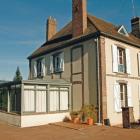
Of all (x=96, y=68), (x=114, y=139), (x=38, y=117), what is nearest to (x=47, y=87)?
(x=38, y=117)

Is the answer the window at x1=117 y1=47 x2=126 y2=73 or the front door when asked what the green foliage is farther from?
the window at x1=117 y1=47 x2=126 y2=73

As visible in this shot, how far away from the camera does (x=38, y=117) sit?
601 inches

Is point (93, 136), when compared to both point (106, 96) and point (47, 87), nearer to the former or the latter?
point (106, 96)

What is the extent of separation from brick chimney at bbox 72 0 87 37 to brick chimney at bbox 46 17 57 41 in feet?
20.0

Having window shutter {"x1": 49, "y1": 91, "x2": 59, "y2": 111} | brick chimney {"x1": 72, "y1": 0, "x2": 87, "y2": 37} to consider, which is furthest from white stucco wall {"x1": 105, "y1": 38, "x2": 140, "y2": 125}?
window shutter {"x1": 49, "y1": 91, "x2": 59, "y2": 111}

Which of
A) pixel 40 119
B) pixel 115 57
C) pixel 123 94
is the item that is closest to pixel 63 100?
pixel 40 119

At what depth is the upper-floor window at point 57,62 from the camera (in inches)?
747

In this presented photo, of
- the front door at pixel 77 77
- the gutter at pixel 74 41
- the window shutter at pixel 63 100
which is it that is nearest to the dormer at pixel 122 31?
the gutter at pixel 74 41

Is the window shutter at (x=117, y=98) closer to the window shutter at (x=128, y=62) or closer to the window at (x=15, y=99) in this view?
the window shutter at (x=128, y=62)

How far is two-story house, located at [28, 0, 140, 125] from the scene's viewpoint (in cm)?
1571

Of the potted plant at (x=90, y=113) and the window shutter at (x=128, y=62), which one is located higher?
the window shutter at (x=128, y=62)

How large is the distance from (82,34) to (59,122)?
677 cm

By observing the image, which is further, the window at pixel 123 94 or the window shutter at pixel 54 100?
the window at pixel 123 94

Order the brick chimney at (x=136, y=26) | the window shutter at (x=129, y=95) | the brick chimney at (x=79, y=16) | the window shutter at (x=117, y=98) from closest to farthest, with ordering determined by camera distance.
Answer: the window shutter at (x=117, y=98) < the window shutter at (x=129, y=95) < the brick chimney at (x=79, y=16) < the brick chimney at (x=136, y=26)
